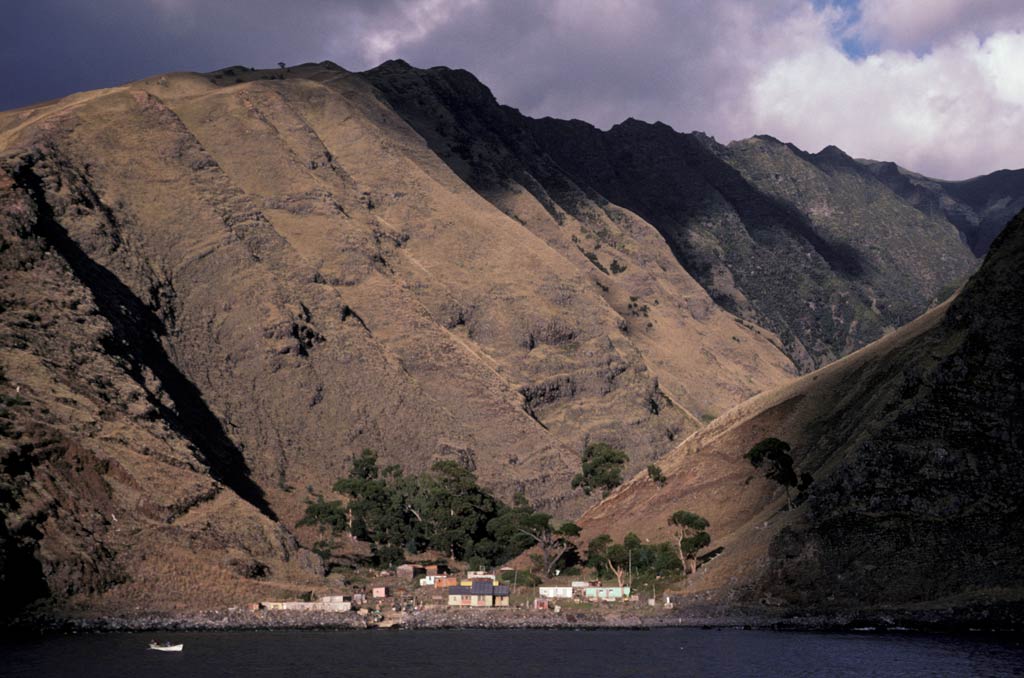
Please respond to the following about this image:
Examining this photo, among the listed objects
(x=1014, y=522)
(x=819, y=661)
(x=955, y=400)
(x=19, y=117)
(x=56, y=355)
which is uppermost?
(x=19, y=117)

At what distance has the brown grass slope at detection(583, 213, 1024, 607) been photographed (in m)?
104

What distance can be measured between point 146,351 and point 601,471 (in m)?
58.1

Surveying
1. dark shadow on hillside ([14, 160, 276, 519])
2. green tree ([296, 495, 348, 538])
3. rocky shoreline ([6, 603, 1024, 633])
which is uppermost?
dark shadow on hillside ([14, 160, 276, 519])

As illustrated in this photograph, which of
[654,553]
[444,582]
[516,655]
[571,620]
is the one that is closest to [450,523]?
[444,582]

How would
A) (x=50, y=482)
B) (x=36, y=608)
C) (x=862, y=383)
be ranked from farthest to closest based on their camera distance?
(x=862, y=383) → (x=50, y=482) → (x=36, y=608)

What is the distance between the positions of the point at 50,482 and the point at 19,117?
107m

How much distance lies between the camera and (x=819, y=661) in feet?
281

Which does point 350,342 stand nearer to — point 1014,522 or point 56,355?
point 56,355

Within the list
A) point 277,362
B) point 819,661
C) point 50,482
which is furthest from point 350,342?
point 819,661

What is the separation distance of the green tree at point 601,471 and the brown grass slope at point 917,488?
26960 mm

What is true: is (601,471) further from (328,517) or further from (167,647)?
(167,647)

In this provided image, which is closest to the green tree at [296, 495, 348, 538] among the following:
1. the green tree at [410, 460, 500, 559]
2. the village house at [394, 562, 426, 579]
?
the village house at [394, 562, 426, 579]

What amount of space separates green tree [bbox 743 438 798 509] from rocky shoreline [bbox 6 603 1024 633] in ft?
56.8

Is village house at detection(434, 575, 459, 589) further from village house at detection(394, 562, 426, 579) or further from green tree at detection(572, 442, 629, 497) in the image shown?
green tree at detection(572, 442, 629, 497)
